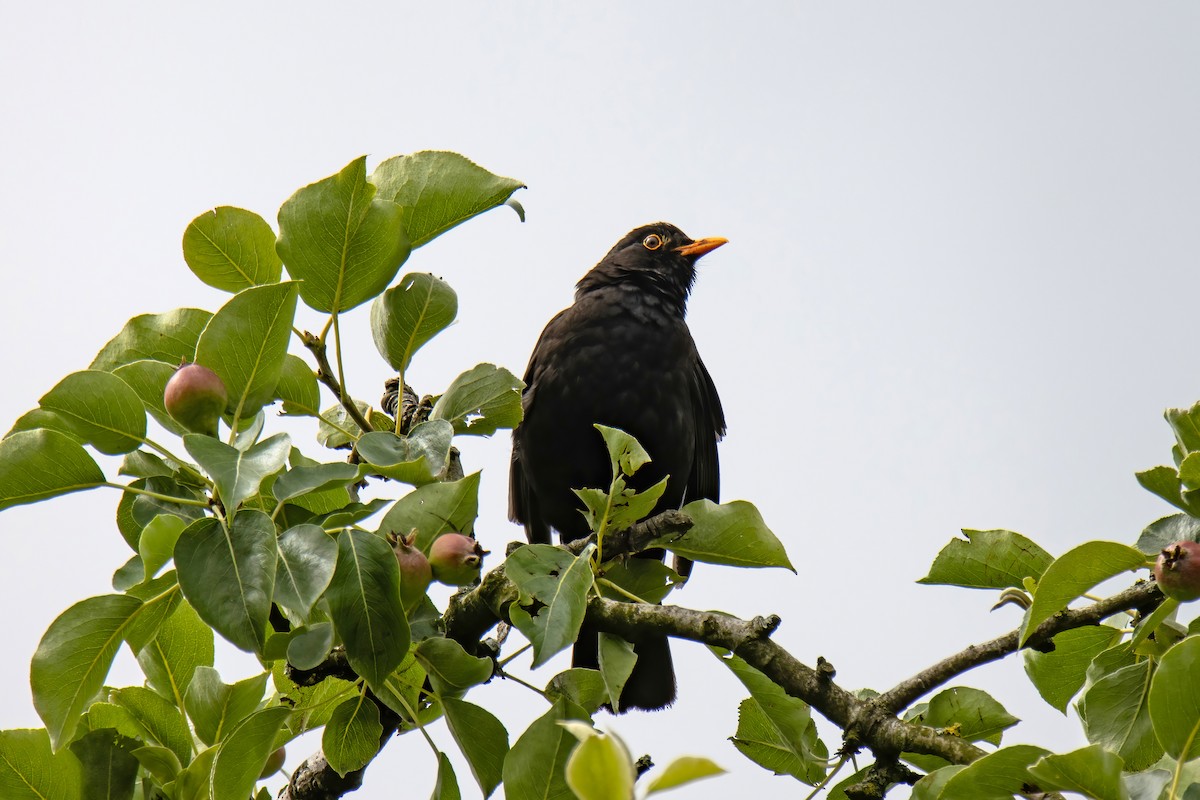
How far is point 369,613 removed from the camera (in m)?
1.73

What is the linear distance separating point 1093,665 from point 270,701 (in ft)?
5.13

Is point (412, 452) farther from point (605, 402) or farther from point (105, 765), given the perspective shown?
point (605, 402)

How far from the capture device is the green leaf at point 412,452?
1893 mm

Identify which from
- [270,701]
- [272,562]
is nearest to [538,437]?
[270,701]

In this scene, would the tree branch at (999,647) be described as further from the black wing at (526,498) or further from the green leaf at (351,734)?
the black wing at (526,498)

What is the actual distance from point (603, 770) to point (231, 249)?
154 cm

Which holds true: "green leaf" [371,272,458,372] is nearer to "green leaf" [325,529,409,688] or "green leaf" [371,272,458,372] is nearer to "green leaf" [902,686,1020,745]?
"green leaf" [325,529,409,688]

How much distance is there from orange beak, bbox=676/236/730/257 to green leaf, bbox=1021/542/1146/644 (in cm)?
395

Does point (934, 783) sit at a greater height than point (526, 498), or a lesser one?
lesser

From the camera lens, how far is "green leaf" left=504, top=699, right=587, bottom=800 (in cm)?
183

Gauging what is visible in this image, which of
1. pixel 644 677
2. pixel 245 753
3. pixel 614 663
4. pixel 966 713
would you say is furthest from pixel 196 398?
pixel 644 677

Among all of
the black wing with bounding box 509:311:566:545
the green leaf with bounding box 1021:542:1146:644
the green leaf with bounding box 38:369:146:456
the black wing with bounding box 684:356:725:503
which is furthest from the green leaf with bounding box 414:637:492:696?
the black wing with bounding box 684:356:725:503

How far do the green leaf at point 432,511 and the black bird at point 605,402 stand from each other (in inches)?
94.8

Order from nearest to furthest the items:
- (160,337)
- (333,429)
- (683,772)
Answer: (683,772), (160,337), (333,429)
